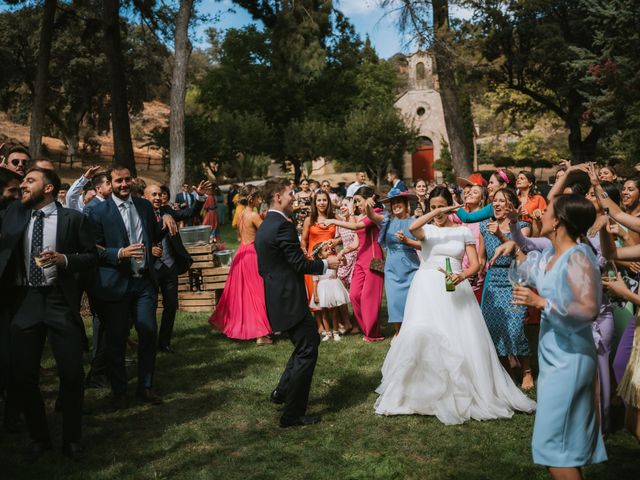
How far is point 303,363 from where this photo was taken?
5.54 m

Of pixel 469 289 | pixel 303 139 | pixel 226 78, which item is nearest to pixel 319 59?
pixel 303 139

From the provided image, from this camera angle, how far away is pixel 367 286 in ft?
28.9

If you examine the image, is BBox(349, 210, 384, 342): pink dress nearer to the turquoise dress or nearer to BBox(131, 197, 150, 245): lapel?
BBox(131, 197, 150, 245): lapel

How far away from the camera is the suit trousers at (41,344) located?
4.88 meters

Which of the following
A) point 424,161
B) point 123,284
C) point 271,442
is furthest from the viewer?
point 424,161

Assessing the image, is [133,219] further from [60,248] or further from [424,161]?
[424,161]

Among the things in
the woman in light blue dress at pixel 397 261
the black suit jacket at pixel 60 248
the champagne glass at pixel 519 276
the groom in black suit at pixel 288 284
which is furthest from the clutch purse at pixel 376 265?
the champagne glass at pixel 519 276

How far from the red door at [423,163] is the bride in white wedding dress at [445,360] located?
52.3m

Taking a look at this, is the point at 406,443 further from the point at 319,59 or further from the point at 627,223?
the point at 319,59

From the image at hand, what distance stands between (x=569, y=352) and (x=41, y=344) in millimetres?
3740

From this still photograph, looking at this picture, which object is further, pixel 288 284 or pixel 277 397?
pixel 277 397

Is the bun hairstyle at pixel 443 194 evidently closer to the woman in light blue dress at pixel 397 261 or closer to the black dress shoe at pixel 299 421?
the woman in light blue dress at pixel 397 261

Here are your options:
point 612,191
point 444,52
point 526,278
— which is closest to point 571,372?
point 526,278

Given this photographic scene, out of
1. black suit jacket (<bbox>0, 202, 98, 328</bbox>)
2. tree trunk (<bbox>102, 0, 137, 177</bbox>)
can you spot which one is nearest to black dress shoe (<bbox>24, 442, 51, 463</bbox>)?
black suit jacket (<bbox>0, 202, 98, 328</bbox>)
